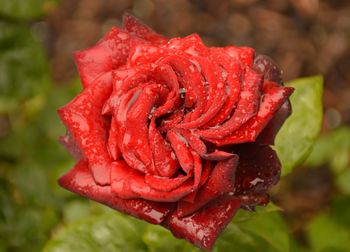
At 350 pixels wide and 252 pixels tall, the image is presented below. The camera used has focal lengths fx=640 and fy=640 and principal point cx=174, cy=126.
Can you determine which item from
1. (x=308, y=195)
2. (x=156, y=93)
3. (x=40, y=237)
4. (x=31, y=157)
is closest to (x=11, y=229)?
(x=40, y=237)

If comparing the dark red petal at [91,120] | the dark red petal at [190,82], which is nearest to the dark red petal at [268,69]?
the dark red petal at [190,82]

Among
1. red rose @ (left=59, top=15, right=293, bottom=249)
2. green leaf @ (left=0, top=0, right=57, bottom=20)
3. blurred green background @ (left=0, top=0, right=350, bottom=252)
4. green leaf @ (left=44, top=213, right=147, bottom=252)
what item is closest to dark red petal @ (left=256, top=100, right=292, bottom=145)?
red rose @ (left=59, top=15, right=293, bottom=249)

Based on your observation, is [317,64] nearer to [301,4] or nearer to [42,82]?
[301,4]

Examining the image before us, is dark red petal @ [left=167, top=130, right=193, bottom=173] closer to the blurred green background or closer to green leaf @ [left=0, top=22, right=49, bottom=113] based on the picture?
the blurred green background

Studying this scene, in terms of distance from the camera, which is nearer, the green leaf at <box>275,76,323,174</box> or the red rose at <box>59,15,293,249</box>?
the red rose at <box>59,15,293,249</box>

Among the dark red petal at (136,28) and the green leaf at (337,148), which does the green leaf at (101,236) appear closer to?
the dark red petal at (136,28)
